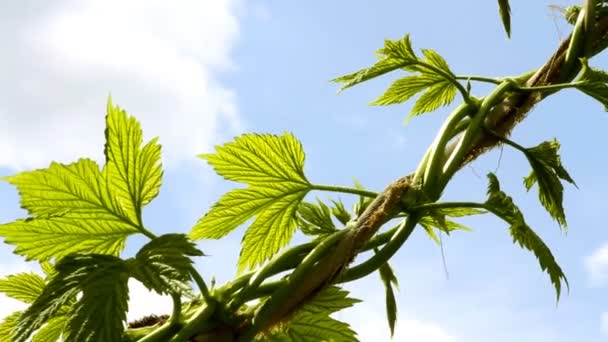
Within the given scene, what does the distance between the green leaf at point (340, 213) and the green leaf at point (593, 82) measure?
28 cm

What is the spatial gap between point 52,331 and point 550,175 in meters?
0.53

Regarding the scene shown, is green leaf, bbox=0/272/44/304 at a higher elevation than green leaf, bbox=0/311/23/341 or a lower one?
higher

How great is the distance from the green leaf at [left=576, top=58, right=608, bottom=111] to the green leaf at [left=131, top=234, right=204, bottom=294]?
1.57 feet

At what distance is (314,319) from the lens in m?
0.68

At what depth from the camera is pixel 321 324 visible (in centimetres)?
68

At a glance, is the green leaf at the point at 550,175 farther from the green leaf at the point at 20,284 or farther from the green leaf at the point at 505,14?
the green leaf at the point at 20,284

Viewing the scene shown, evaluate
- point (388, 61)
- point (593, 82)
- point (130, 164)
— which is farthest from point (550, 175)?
point (130, 164)

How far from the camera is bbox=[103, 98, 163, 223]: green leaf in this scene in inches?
23.9

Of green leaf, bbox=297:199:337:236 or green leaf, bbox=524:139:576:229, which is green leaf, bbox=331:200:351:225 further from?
green leaf, bbox=524:139:576:229

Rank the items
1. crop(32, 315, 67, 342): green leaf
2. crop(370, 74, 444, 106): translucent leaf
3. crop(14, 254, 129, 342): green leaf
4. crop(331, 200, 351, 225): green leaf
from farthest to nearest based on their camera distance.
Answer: crop(370, 74, 444, 106): translucent leaf
crop(331, 200, 351, 225): green leaf
crop(32, 315, 67, 342): green leaf
crop(14, 254, 129, 342): green leaf

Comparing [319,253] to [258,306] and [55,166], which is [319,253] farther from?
[55,166]

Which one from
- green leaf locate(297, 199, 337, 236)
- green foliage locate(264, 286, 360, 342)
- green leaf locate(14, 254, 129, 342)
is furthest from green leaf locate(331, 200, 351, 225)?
green leaf locate(14, 254, 129, 342)

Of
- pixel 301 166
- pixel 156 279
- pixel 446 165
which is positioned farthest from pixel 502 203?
pixel 156 279

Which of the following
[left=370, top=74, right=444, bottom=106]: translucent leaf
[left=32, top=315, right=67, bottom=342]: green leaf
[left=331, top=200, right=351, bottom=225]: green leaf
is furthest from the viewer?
[left=370, top=74, right=444, bottom=106]: translucent leaf
